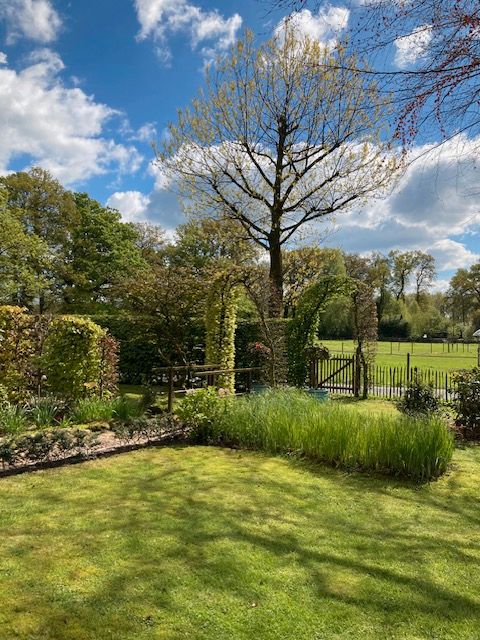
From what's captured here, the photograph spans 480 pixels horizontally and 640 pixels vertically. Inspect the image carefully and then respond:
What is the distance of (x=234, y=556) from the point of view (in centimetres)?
334

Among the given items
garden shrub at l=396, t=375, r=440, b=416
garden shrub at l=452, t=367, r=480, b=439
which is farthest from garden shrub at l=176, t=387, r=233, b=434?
garden shrub at l=452, t=367, r=480, b=439

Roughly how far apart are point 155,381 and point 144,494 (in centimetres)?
1093

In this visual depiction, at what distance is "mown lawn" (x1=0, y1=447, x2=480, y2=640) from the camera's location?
2.55 metres

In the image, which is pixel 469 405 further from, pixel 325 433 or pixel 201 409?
pixel 201 409

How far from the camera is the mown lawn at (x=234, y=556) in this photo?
8.36 feet

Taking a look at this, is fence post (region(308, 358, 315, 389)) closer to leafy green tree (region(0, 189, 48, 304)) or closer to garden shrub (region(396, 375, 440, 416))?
garden shrub (region(396, 375, 440, 416))

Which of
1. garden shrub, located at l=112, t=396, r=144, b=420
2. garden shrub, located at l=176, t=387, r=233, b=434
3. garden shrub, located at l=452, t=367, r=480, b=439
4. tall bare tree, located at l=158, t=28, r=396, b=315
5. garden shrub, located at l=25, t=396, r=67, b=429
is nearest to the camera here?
garden shrub, located at l=25, t=396, r=67, b=429

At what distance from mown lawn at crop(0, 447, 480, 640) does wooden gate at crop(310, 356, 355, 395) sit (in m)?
8.22

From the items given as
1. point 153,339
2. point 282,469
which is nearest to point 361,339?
Answer: point 153,339

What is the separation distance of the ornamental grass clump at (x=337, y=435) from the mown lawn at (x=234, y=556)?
340mm

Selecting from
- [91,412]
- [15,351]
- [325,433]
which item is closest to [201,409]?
[91,412]

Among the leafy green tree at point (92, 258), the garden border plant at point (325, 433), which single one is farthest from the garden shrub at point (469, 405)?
the leafy green tree at point (92, 258)

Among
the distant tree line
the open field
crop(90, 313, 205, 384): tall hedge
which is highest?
the distant tree line

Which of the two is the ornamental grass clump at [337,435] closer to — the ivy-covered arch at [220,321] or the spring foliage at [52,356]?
the spring foliage at [52,356]
